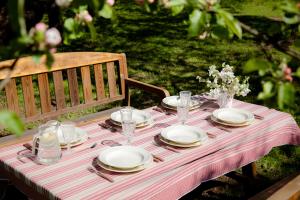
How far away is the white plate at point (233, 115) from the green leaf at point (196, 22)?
1.71 m

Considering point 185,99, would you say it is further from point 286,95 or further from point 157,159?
point 286,95

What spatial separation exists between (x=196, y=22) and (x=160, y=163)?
124 centimetres

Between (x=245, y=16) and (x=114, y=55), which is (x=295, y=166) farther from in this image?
(x=245, y=16)

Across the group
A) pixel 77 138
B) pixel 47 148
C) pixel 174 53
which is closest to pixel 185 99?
pixel 77 138

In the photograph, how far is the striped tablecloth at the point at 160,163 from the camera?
228cm

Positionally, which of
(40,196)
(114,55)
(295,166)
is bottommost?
(295,166)

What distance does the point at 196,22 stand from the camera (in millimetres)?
1440

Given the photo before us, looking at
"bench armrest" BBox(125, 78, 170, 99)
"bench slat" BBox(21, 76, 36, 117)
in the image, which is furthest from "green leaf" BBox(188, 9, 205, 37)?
"bench slat" BBox(21, 76, 36, 117)

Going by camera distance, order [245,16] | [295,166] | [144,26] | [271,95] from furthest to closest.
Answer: [245,16] → [144,26] → [295,166] → [271,95]

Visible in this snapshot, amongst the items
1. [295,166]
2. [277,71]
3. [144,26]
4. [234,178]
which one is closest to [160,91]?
[234,178]

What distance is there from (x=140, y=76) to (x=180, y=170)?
4742mm

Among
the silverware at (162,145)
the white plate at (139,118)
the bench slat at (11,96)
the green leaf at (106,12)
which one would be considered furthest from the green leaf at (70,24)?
the bench slat at (11,96)

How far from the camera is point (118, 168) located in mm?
2389

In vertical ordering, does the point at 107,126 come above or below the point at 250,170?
above
